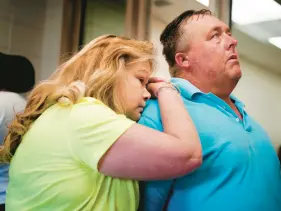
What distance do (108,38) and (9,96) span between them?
0.85 meters

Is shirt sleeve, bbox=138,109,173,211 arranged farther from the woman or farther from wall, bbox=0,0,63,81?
wall, bbox=0,0,63,81

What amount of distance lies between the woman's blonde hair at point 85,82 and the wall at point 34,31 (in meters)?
2.01

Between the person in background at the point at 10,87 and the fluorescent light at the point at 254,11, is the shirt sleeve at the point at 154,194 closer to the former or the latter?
the person in background at the point at 10,87

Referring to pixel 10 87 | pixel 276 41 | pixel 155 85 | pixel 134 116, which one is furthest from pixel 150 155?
pixel 276 41

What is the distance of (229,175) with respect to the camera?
3.44 feet

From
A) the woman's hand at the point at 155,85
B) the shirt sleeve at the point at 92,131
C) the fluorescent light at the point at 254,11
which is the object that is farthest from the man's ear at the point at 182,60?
the fluorescent light at the point at 254,11

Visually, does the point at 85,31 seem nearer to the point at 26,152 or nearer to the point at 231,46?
the point at 231,46

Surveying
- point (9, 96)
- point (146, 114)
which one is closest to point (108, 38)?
point (146, 114)

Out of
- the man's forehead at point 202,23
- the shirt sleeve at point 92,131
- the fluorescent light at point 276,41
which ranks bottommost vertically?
the shirt sleeve at point 92,131

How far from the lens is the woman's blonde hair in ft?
3.09

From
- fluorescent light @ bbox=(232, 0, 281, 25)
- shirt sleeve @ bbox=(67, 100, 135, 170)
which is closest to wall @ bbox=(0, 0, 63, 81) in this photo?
fluorescent light @ bbox=(232, 0, 281, 25)

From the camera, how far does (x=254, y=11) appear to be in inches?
83.4

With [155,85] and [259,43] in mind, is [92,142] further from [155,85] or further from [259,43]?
[259,43]

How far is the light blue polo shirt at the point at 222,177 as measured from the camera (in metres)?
1.03
